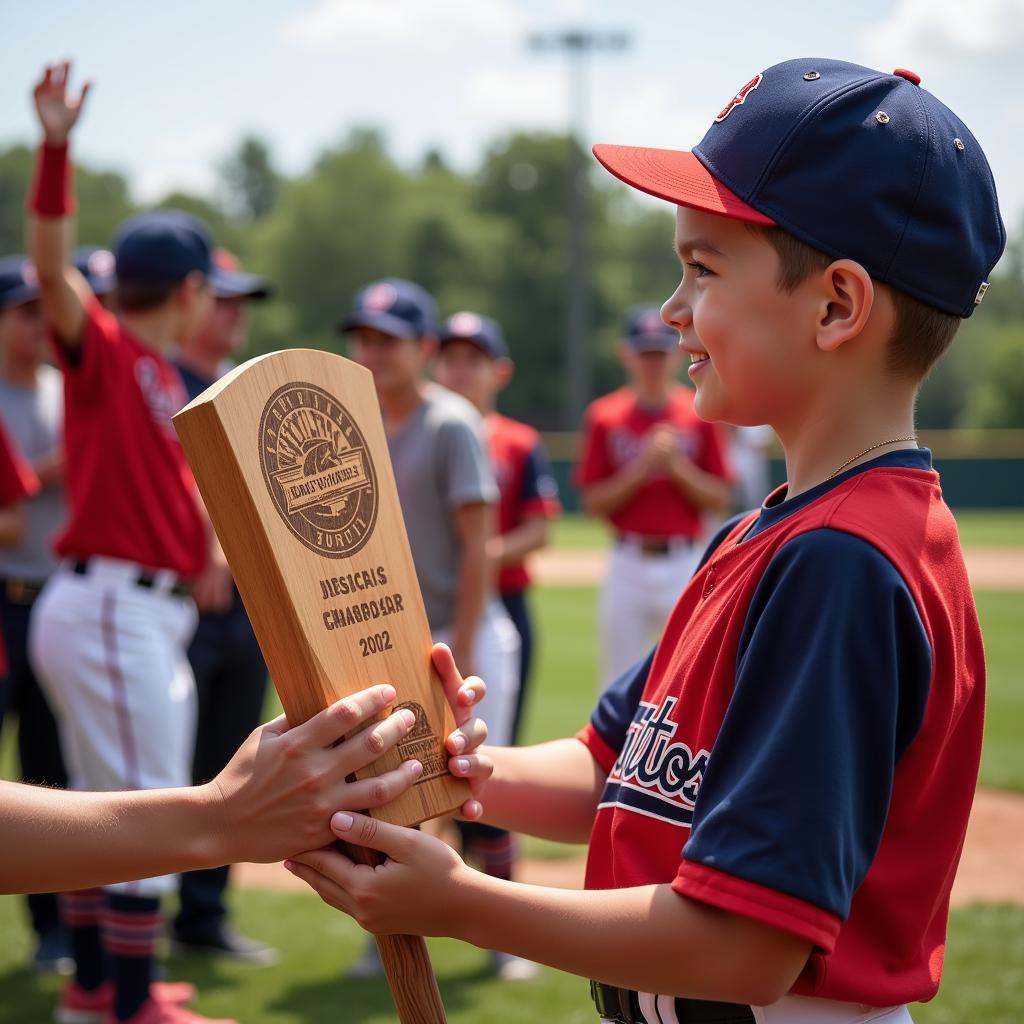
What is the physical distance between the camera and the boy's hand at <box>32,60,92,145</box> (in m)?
3.50

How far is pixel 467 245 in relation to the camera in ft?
205

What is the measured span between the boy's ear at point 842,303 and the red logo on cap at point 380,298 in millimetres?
3718

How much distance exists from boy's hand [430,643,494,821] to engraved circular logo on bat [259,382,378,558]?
209mm

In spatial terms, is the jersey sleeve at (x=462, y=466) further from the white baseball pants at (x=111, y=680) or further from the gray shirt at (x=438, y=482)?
the white baseball pants at (x=111, y=680)

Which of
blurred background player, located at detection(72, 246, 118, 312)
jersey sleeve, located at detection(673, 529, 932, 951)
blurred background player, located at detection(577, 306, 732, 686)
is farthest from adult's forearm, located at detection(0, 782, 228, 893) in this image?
blurred background player, located at detection(577, 306, 732, 686)

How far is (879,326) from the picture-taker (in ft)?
4.54

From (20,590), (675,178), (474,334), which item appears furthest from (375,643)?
(474,334)

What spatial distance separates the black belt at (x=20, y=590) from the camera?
199 inches

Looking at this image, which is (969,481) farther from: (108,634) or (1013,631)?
(108,634)

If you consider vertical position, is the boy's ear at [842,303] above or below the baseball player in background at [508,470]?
above

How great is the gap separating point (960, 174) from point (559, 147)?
69.6m

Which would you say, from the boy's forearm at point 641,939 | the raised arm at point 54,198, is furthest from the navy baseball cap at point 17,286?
the boy's forearm at point 641,939

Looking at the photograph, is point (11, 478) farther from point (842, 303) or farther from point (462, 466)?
point (842, 303)

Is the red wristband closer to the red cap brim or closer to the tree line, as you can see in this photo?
the red cap brim
